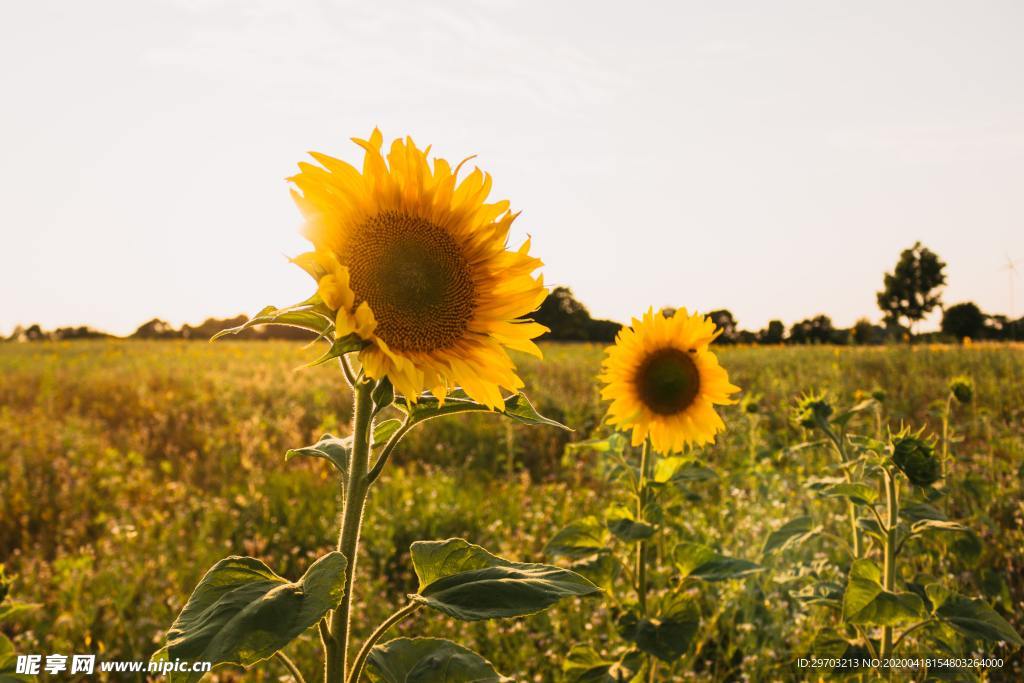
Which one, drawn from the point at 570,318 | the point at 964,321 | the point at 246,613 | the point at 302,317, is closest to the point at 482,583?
the point at 246,613

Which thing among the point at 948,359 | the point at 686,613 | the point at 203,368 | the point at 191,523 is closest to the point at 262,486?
the point at 191,523

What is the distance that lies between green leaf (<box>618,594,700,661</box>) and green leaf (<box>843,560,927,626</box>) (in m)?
0.39

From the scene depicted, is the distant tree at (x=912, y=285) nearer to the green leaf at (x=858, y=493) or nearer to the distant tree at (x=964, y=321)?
the distant tree at (x=964, y=321)

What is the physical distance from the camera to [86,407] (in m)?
7.91

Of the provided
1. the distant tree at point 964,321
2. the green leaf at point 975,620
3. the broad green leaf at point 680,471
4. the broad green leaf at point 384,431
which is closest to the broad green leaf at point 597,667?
the broad green leaf at point 680,471

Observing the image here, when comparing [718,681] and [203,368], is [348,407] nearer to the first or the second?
[203,368]

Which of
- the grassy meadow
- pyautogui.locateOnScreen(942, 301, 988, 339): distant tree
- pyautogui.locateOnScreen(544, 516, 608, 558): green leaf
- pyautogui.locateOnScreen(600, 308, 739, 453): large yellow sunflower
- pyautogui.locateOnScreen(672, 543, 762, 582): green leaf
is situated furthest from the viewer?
pyautogui.locateOnScreen(942, 301, 988, 339): distant tree

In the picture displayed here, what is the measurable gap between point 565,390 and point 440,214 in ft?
24.7

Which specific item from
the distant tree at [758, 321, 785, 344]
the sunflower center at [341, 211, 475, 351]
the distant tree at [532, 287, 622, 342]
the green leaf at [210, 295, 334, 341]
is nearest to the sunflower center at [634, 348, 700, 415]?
the sunflower center at [341, 211, 475, 351]

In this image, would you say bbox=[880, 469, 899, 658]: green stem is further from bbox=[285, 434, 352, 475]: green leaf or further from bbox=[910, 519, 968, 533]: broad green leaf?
bbox=[285, 434, 352, 475]: green leaf

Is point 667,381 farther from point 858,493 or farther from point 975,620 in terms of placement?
point 975,620

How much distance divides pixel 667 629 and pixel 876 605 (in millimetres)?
522

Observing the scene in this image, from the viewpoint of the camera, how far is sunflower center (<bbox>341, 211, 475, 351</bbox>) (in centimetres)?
110

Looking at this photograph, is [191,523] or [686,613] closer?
[686,613]
